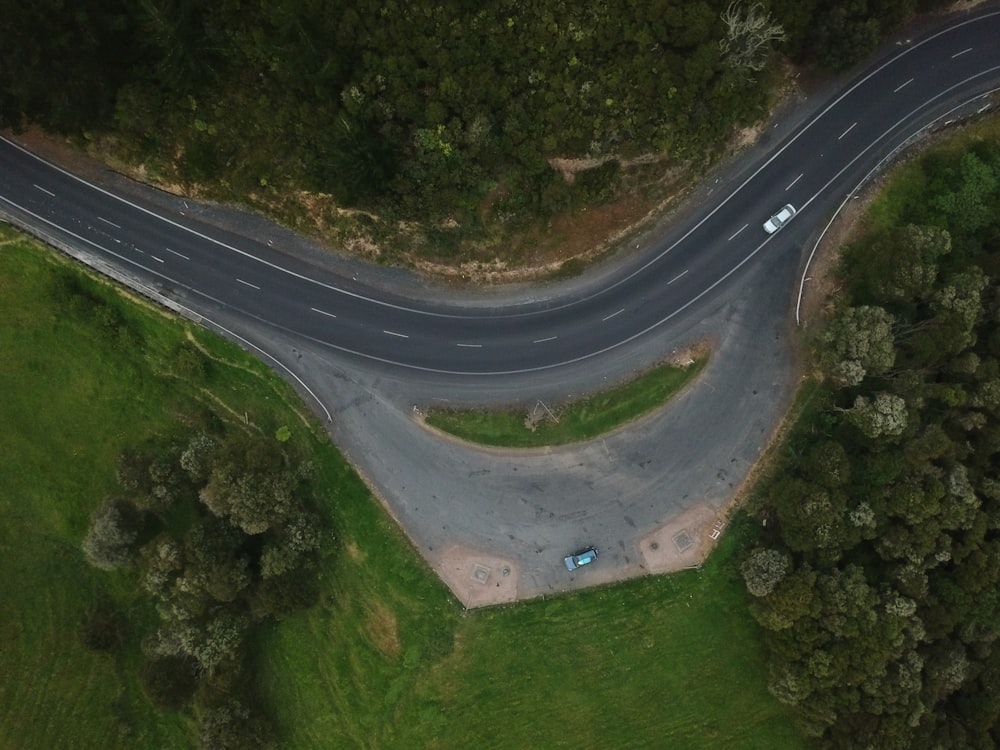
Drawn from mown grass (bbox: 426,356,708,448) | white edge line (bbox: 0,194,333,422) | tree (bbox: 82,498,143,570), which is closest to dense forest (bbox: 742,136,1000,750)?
mown grass (bbox: 426,356,708,448)

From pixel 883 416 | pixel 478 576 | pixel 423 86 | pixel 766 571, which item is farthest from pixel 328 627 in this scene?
pixel 883 416

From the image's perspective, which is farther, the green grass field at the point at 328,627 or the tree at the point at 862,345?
the green grass field at the point at 328,627

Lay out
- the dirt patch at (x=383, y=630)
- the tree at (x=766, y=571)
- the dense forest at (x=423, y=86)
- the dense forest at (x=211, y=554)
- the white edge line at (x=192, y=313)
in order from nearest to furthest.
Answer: the dense forest at (x=423, y=86)
the tree at (x=766, y=571)
the dense forest at (x=211, y=554)
the dirt patch at (x=383, y=630)
the white edge line at (x=192, y=313)

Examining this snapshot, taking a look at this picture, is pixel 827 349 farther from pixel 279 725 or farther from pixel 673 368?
pixel 279 725

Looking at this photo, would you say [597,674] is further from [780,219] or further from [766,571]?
[780,219]

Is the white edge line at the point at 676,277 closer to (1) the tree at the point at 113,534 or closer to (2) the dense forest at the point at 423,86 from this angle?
(2) the dense forest at the point at 423,86

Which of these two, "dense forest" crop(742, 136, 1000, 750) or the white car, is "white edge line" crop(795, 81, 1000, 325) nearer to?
the white car

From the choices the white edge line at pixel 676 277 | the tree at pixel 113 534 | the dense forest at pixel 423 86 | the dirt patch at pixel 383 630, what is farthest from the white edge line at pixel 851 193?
the tree at pixel 113 534
